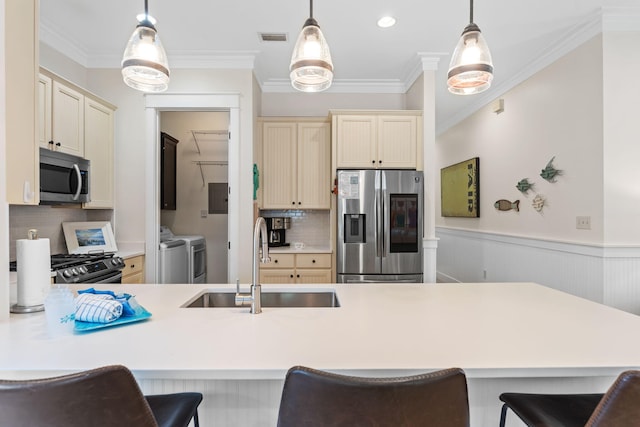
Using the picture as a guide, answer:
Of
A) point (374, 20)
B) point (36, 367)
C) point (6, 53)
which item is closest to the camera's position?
point (36, 367)

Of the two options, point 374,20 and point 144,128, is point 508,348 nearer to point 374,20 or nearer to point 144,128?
point 374,20

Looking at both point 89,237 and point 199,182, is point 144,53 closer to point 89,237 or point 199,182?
point 89,237

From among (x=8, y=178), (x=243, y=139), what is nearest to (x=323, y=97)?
(x=243, y=139)

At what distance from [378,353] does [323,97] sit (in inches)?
146

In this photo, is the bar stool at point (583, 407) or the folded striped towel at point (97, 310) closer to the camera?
the bar stool at point (583, 407)

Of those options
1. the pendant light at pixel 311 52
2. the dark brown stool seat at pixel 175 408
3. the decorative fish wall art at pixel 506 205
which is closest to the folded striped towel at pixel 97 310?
the dark brown stool seat at pixel 175 408

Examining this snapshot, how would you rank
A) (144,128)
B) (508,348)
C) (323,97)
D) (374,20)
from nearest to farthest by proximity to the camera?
(508,348) → (374,20) → (144,128) → (323,97)

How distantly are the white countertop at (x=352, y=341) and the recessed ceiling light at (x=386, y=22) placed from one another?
238 centimetres

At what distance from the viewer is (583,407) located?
1082 mm

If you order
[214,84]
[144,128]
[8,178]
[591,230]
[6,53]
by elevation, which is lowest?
[591,230]

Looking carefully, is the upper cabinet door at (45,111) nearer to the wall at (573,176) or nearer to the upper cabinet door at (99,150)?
the upper cabinet door at (99,150)

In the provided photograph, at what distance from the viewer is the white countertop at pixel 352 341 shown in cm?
89

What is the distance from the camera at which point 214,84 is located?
11.5 ft

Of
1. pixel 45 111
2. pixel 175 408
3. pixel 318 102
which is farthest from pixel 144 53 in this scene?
pixel 318 102
